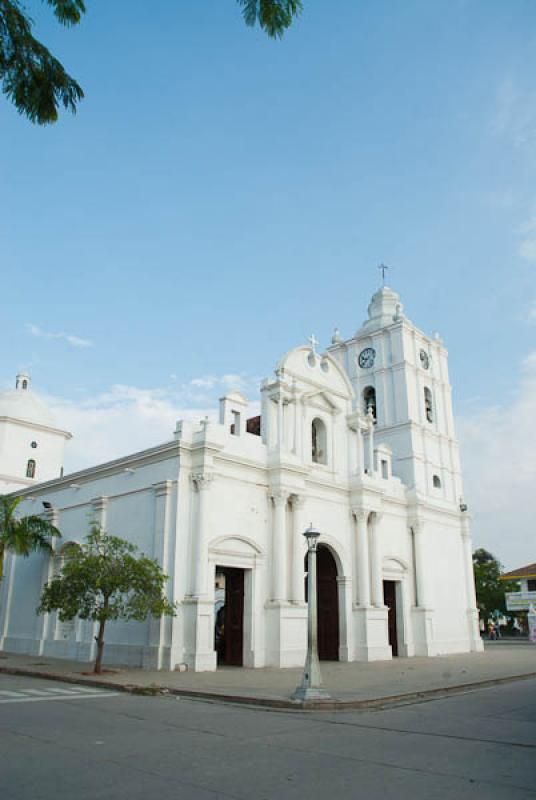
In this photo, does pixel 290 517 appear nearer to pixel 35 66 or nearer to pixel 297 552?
pixel 297 552

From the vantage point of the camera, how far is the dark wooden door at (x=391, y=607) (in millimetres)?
29250

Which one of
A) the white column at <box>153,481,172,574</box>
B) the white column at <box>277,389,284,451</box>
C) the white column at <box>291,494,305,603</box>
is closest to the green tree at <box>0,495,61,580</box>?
the white column at <box>153,481,172,574</box>

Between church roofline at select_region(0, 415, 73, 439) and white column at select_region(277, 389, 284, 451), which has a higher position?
church roofline at select_region(0, 415, 73, 439)

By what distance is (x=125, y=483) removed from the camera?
22.9 m

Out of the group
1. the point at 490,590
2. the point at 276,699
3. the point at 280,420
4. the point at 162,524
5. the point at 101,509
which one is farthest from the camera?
the point at 490,590

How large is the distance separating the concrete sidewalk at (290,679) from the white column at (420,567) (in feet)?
22.5

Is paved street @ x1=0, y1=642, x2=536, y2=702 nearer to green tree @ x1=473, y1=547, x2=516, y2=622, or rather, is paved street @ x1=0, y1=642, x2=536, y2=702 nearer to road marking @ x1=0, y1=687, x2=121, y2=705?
road marking @ x1=0, y1=687, x2=121, y2=705

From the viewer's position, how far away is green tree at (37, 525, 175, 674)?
1788 cm

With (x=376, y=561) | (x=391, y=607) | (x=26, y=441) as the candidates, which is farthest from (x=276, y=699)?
(x=26, y=441)

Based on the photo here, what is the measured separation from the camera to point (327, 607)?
26.4m

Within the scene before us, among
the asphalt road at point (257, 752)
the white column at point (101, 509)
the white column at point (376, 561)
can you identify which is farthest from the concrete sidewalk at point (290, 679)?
the white column at point (101, 509)

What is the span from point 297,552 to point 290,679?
6392mm

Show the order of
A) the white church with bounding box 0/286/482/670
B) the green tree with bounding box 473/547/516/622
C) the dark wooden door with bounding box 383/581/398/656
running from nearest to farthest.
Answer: the white church with bounding box 0/286/482/670 → the dark wooden door with bounding box 383/581/398/656 → the green tree with bounding box 473/547/516/622

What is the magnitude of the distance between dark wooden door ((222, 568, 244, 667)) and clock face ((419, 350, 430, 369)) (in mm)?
18455
